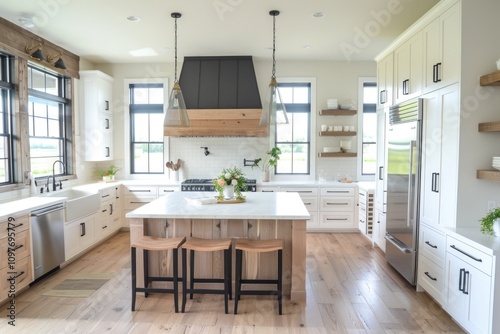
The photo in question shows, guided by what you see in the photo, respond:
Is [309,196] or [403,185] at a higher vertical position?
[403,185]

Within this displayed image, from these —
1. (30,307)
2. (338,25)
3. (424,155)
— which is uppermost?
(338,25)

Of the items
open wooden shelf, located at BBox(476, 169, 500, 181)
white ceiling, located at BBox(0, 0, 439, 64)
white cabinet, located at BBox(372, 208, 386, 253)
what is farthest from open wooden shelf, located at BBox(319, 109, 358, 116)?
open wooden shelf, located at BBox(476, 169, 500, 181)

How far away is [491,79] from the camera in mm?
2693

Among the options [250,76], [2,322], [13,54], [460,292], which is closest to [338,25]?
[250,76]

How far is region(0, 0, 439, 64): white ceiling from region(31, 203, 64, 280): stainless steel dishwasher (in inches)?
94.3

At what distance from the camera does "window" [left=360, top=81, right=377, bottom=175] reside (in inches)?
247

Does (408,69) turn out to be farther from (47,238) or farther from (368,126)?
(47,238)

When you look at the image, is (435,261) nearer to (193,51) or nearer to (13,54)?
(193,51)

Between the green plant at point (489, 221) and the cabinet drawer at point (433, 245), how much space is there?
0.38 meters

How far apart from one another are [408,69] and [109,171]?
17.2ft

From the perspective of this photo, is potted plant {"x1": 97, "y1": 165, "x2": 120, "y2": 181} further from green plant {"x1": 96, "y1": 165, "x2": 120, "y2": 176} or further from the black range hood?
the black range hood

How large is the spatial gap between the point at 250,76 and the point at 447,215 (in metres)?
4.03

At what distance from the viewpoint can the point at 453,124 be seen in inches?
116

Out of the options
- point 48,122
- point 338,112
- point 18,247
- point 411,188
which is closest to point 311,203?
point 338,112
